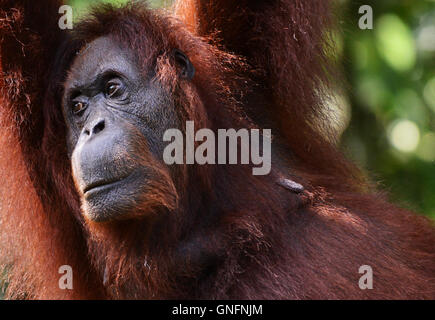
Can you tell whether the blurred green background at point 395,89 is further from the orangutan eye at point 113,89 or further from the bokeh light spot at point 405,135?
the orangutan eye at point 113,89

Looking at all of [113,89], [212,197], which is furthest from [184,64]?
[212,197]

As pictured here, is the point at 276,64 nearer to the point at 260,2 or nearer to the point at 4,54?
the point at 260,2

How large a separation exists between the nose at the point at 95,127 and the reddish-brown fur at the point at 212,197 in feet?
0.74

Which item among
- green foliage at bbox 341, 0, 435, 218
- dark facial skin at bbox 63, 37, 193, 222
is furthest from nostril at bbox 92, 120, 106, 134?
green foliage at bbox 341, 0, 435, 218

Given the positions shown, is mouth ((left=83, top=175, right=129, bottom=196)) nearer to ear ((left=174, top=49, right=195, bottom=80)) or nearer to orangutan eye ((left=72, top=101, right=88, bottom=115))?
orangutan eye ((left=72, top=101, right=88, bottom=115))

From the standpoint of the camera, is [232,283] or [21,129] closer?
[232,283]

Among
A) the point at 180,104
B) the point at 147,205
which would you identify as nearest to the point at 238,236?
the point at 147,205

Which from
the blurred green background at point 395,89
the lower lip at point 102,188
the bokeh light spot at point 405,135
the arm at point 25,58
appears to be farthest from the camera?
the bokeh light spot at point 405,135

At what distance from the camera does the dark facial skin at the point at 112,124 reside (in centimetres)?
311

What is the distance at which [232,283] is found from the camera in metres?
3.25

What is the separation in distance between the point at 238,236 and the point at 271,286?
0.27 meters

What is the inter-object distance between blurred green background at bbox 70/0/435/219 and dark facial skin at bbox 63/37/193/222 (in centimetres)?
113

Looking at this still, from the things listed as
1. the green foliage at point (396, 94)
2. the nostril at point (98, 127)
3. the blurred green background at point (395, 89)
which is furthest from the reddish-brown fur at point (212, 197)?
the green foliage at point (396, 94)

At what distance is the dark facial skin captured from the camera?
10.2ft
